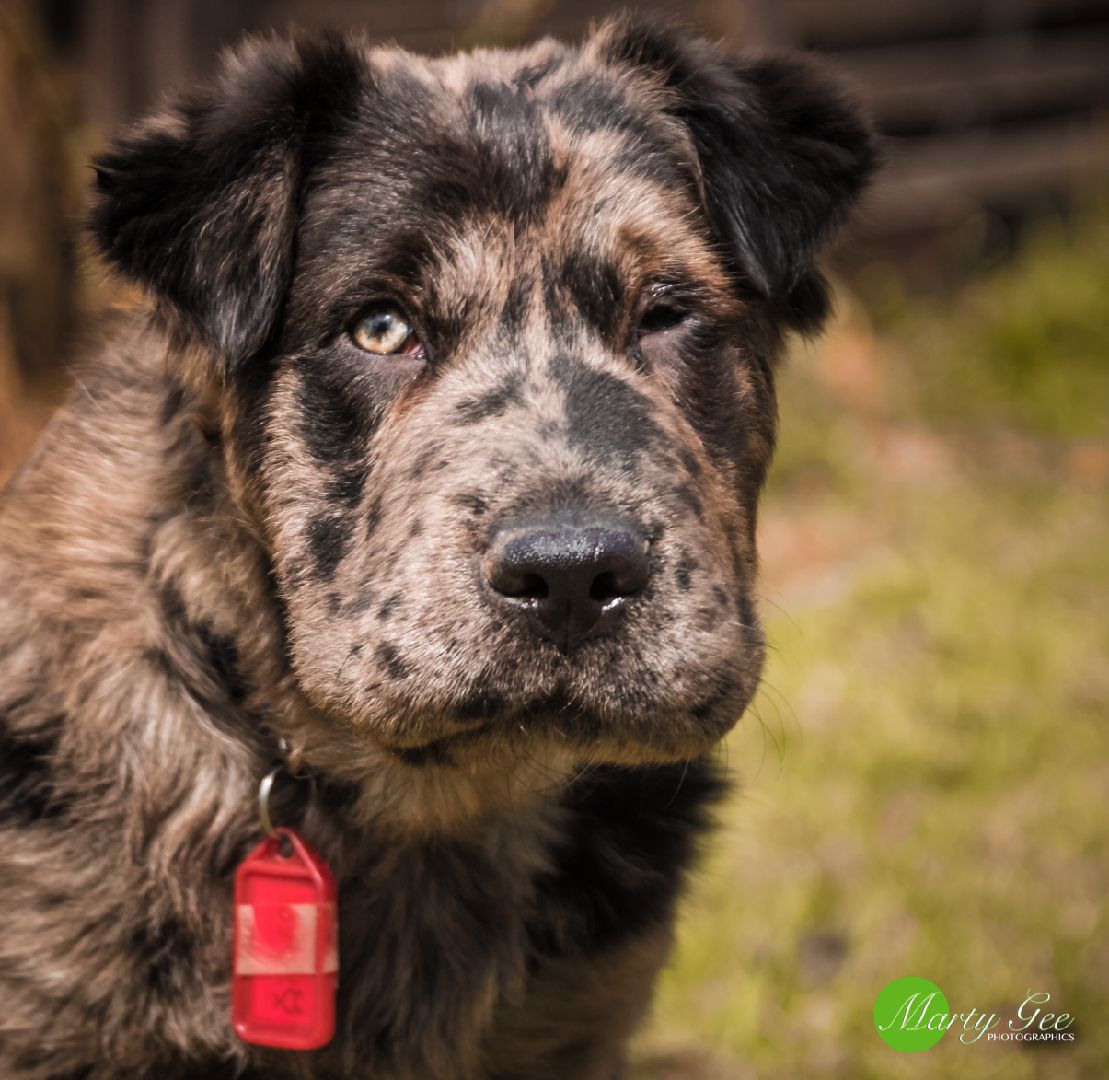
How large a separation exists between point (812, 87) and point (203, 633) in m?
1.85

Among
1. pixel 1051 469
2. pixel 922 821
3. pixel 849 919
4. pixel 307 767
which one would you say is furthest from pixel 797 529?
pixel 307 767

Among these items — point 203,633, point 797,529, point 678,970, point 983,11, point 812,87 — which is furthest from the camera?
point 983,11

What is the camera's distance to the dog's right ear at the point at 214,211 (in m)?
2.84

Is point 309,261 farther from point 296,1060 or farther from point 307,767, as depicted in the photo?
point 296,1060

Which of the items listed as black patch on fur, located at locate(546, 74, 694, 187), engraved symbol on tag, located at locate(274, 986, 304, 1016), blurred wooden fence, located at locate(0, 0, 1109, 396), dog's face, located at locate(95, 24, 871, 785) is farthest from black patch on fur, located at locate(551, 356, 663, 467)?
blurred wooden fence, located at locate(0, 0, 1109, 396)

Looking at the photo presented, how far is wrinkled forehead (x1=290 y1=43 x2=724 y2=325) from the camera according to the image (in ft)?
9.53

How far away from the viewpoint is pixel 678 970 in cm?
445

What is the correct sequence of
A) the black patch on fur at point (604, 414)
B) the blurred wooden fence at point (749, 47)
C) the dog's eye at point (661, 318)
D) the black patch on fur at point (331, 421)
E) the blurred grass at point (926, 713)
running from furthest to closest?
the blurred wooden fence at point (749, 47)
the blurred grass at point (926, 713)
the dog's eye at point (661, 318)
the black patch on fur at point (331, 421)
the black patch on fur at point (604, 414)

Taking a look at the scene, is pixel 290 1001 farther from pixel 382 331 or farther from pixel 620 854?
pixel 382 331

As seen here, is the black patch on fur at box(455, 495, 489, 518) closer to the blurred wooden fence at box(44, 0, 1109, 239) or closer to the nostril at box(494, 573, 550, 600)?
the nostril at box(494, 573, 550, 600)

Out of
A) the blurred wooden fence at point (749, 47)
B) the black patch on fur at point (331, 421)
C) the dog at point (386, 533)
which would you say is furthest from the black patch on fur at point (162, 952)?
the blurred wooden fence at point (749, 47)

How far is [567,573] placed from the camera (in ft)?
7.87

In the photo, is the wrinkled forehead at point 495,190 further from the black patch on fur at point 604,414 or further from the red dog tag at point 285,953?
the red dog tag at point 285,953

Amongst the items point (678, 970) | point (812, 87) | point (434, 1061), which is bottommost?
point (678, 970)
